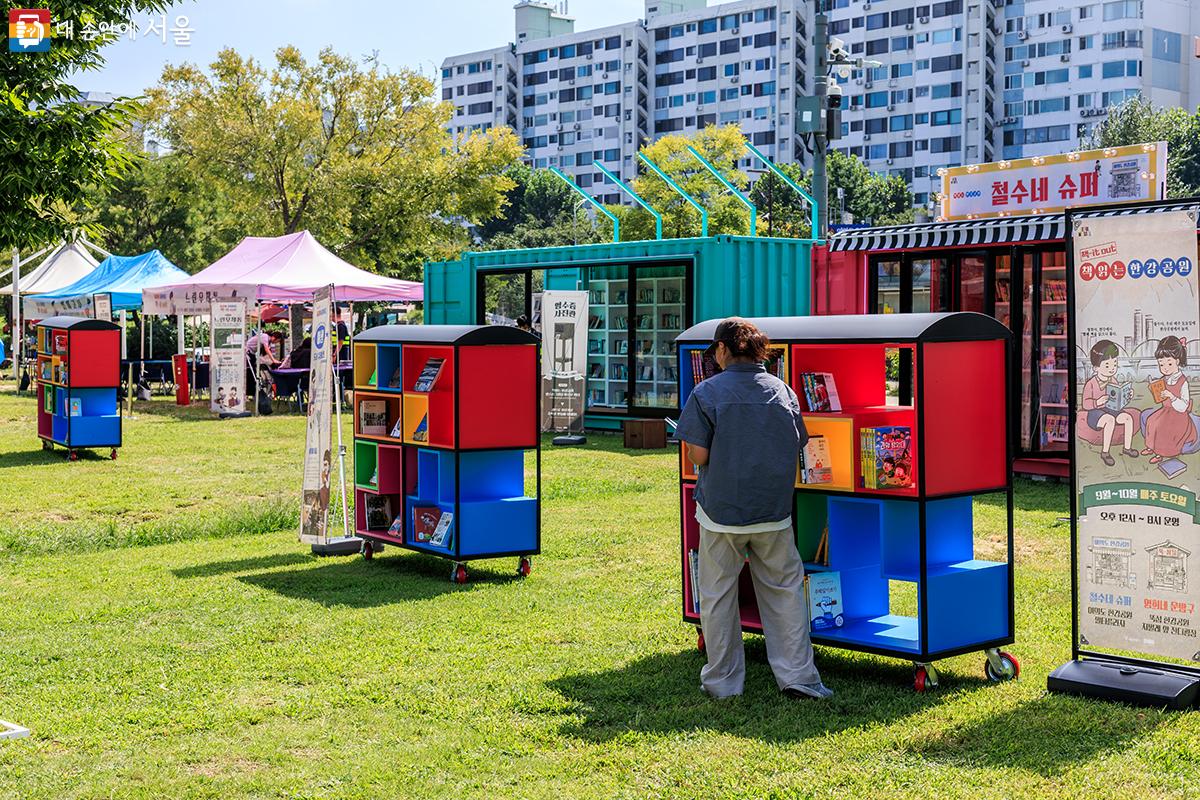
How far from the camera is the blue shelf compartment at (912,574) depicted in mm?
6711

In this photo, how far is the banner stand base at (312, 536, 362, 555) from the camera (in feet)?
34.6

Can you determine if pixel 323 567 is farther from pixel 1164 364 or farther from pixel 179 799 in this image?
pixel 1164 364

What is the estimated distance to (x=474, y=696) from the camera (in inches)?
261

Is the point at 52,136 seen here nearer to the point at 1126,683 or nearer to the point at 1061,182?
the point at 1126,683

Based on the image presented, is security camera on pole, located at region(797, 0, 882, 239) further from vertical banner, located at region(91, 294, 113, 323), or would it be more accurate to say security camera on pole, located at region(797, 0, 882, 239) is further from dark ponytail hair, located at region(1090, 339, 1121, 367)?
vertical banner, located at region(91, 294, 113, 323)

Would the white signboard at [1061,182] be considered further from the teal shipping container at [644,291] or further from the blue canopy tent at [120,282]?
the blue canopy tent at [120,282]

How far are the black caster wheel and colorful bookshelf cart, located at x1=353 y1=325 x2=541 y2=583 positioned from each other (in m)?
3.67

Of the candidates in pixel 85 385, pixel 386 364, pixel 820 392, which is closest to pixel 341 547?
pixel 386 364

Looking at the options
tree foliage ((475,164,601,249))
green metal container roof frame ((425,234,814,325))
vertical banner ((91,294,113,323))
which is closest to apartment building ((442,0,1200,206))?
tree foliage ((475,164,601,249))

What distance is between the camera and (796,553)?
Result: 21.8 ft

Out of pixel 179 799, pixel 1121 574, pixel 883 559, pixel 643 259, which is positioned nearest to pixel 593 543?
pixel 883 559

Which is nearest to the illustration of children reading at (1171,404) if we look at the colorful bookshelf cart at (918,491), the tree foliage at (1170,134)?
the colorful bookshelf cart at (918,491)

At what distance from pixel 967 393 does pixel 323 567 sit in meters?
5.19

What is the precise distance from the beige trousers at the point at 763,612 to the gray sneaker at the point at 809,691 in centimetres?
3
